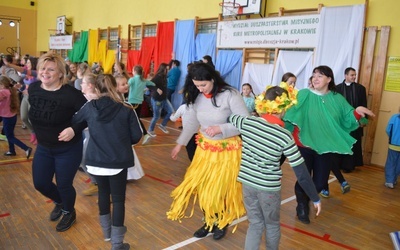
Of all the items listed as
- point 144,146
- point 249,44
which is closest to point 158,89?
point 144,146

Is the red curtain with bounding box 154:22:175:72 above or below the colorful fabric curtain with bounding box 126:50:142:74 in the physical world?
above

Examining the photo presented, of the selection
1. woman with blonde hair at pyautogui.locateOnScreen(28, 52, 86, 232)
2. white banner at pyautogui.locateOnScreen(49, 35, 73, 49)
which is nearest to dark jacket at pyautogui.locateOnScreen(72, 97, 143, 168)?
woman with blonde hair at pyautogui.locateOnScreen(28, 52, 86, 232)

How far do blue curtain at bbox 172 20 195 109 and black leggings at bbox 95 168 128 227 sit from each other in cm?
708

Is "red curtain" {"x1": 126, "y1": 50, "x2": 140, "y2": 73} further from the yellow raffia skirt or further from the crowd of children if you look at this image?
the yellow raffia skirt

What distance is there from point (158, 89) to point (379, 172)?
14.8 ft

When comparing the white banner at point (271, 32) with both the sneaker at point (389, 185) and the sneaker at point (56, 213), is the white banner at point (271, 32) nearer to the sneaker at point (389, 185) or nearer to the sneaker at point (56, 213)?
the sneaker at point (389, 185)

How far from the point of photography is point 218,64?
8.54 meters

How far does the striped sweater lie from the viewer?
2.02 meters

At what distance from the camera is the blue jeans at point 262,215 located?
7.00 ft

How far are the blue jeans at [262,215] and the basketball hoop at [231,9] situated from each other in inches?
252

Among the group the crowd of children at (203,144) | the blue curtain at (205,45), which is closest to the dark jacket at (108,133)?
the crowd of children at (203,144)

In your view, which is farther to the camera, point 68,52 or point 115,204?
point 68,52

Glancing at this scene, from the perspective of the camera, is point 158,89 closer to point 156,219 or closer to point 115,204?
point 156,219

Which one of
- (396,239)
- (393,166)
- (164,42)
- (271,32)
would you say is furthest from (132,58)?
(396,239)
